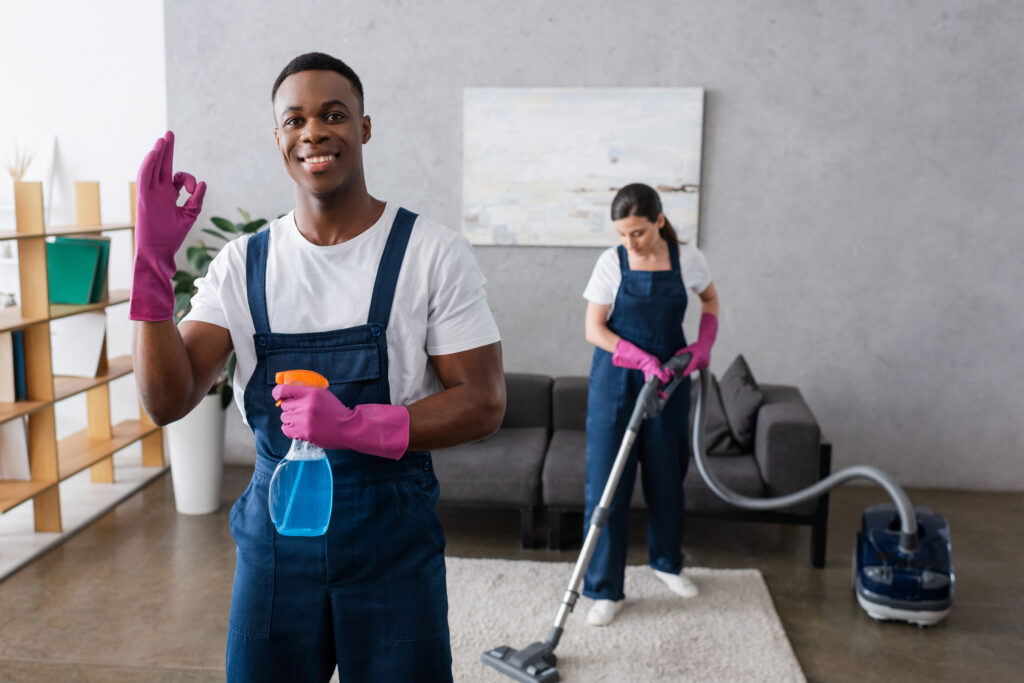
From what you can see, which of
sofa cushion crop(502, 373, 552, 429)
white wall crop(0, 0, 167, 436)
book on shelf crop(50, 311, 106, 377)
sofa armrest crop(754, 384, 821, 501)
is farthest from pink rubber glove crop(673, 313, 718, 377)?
white wall crop(0, 0, 167, 436)

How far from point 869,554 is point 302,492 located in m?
2.29

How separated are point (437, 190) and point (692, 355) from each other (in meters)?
1.95

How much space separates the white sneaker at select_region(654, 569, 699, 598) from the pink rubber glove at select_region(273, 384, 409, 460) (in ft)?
6.99

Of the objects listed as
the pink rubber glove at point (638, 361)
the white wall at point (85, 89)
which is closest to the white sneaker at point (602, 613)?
the pink rubber glove at point (638, 361)

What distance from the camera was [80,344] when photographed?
4.04m

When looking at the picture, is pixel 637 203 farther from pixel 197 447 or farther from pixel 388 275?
pixel 197 447

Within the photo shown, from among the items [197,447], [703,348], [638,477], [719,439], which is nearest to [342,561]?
[703,348]

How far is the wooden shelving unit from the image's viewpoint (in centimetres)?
339

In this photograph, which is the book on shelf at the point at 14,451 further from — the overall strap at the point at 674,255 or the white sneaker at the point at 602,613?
the overall strap at the point at 674,255

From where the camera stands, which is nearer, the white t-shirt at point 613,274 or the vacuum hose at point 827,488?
the vacuum hose at point 827,488

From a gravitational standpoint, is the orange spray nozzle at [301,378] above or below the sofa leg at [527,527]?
above

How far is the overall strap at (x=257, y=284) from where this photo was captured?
4.49 feet

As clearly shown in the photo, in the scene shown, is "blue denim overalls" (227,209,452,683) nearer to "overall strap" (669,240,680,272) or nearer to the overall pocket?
the overall pocket

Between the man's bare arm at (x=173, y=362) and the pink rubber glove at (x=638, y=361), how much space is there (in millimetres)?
1698
